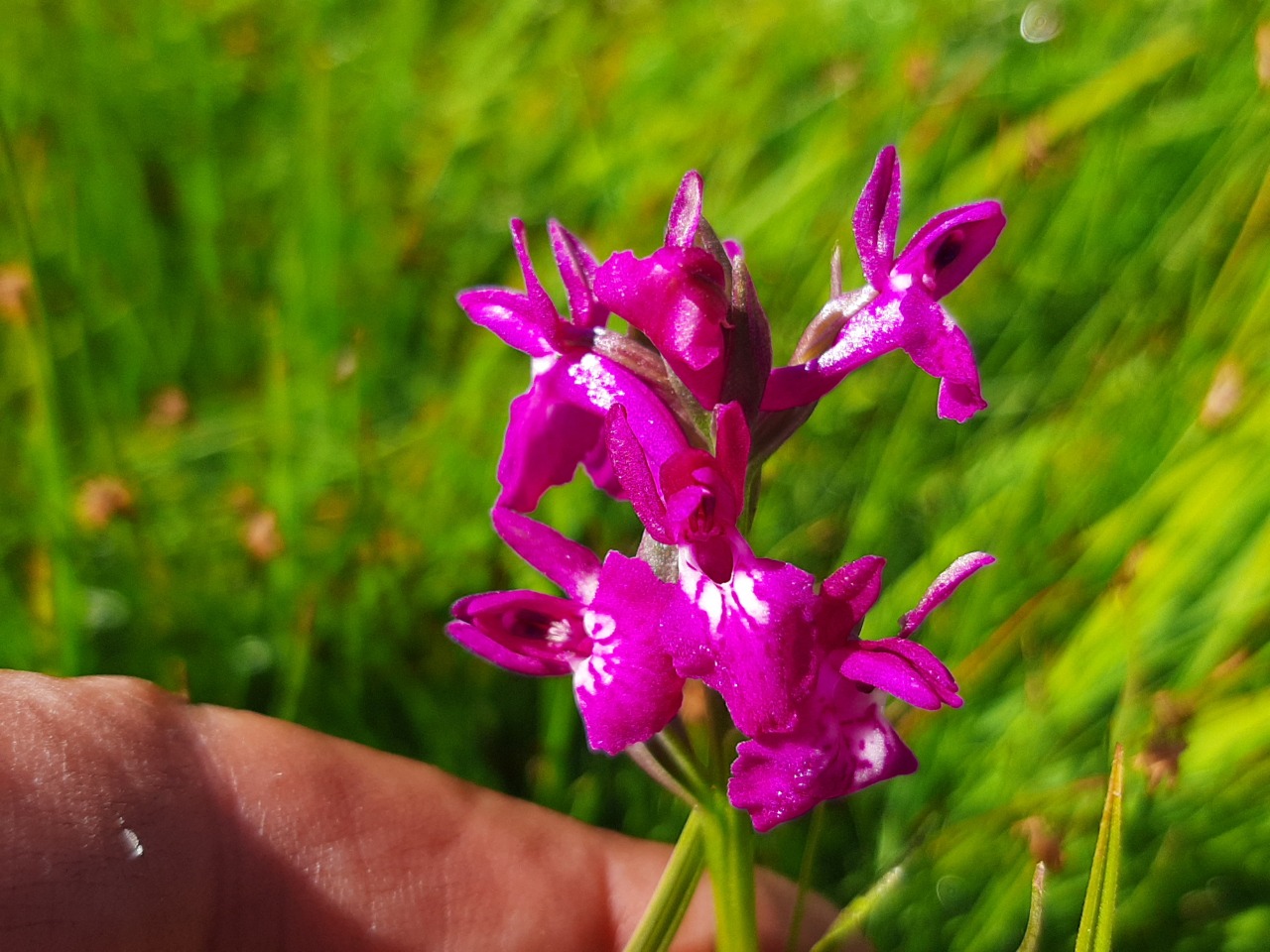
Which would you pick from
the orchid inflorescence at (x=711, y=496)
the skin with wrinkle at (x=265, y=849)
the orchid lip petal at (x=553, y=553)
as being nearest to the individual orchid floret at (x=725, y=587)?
the orchid inflorescence at (x=711, y=496)

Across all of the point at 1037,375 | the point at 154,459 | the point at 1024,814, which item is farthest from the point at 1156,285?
the point at 154,459

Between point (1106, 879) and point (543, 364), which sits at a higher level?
point (543, 364)

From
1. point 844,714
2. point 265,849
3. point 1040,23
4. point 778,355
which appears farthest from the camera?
point 1040,23

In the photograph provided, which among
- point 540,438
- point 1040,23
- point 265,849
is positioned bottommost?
point 265,849

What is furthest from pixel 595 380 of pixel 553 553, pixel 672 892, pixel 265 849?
pixel 265 849

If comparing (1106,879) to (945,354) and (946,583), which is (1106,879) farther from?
(945,354)

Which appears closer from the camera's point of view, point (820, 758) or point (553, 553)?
point (820, 758)

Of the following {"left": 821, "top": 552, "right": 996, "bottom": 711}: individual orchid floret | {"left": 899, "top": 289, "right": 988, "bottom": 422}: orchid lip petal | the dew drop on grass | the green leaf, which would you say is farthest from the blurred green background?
{"left": 899, "top": 289, "right": 988, "bottom": 422}: orchid lip petal
